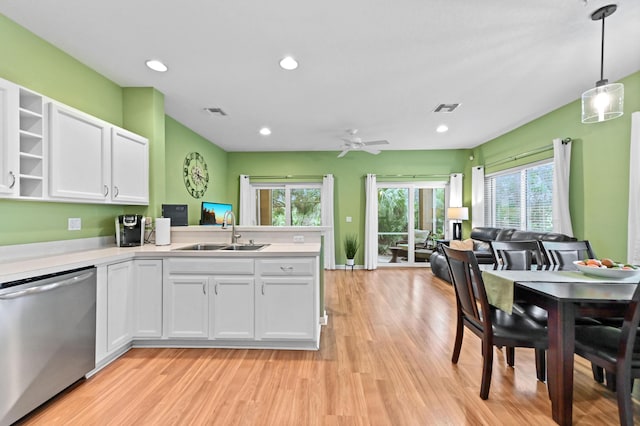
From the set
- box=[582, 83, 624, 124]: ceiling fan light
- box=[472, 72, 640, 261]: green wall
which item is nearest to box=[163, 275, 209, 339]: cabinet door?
box=[582, 83, 624, 124]: ceiling fan light

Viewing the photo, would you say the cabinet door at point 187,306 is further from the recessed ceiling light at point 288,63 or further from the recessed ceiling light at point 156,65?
the recessed ceiling light at point 288,63

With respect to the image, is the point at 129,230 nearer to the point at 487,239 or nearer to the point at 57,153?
the point at 57,153

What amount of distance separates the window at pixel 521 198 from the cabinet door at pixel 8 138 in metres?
5.87

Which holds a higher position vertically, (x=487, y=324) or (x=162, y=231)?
(x=162, y=231)

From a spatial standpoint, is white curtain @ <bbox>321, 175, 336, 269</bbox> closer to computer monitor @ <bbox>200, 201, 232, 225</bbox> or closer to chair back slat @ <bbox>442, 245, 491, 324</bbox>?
computer monitor @ <bbox>200, 201, 232, 225</bbox>

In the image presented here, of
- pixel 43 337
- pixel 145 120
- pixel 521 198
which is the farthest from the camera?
pixel 521 198

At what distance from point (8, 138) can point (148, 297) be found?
1.48m

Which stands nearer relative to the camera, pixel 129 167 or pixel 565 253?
pixel 565 253

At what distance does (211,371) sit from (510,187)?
5.51m

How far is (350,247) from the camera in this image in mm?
6199

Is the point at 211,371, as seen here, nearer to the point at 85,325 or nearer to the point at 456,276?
A: the point at 85,325

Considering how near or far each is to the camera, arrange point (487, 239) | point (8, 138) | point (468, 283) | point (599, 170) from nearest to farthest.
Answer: point (8, 138)
point (468, 283)
point (599, 170)
point (487, 239)

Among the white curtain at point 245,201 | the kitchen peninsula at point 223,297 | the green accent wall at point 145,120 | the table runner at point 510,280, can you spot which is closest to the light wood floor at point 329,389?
the kitchen peninsula at point 223,297

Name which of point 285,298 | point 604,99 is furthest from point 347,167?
point 604,99
